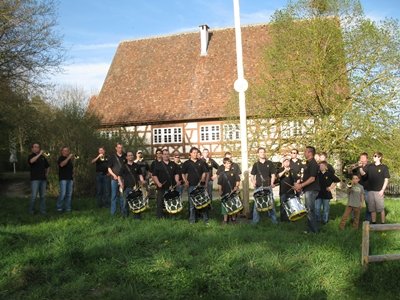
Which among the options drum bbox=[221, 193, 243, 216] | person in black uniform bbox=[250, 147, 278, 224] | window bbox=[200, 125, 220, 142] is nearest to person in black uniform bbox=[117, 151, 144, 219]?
drum bbox=[221, 193, 243, 216]

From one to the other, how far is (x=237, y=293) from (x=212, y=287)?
1.23 feet

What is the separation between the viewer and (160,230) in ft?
32.2

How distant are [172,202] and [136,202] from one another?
92cm

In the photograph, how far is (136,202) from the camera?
1180 centimetres

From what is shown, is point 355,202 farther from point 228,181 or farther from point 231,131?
point 231,131

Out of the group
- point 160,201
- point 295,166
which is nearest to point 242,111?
point 295,166

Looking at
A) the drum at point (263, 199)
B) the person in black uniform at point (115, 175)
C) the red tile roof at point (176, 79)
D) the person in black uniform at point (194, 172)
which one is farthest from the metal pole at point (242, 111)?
the red tile roof at point (176, 79)

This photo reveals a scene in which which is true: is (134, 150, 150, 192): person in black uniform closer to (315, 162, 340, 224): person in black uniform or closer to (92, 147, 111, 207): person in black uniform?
(92, 147, 111, 207): person in black uniform

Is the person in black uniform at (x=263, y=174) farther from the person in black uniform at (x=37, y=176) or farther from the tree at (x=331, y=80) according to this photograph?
the tree at (x=331, y=80)

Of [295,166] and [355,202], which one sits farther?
[295,166]

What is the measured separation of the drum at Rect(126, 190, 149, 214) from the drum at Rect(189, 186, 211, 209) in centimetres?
119

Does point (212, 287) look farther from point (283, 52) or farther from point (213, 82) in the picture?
point (213, 82)

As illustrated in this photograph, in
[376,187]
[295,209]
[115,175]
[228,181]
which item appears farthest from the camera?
[115,175]

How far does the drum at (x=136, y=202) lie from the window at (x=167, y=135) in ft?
72.1
